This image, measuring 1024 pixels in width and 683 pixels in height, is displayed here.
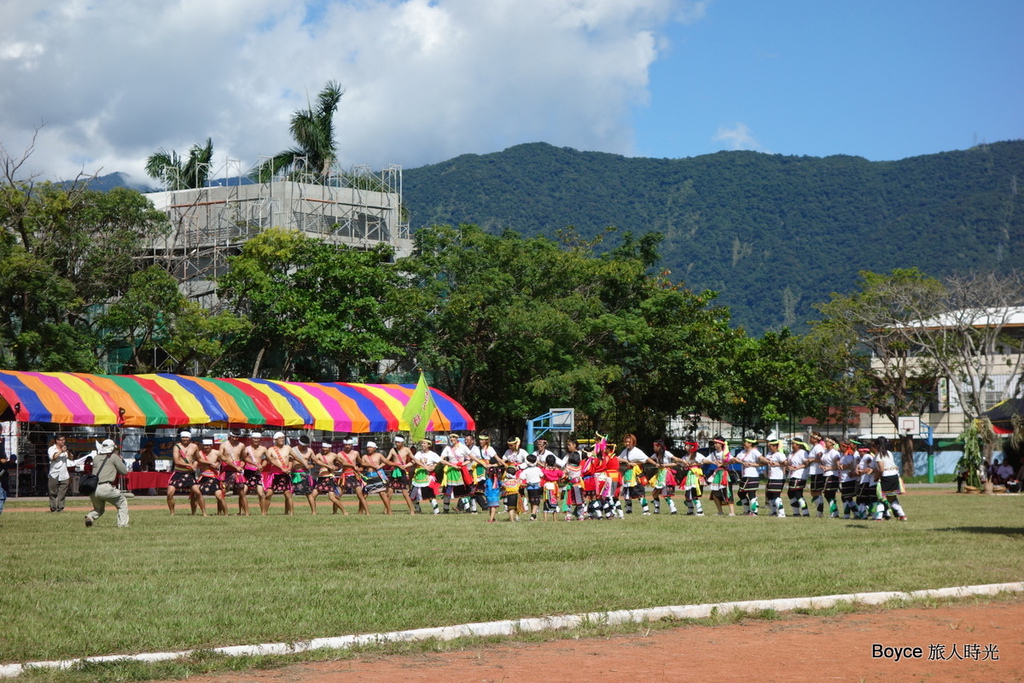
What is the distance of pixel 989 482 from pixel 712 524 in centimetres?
2282

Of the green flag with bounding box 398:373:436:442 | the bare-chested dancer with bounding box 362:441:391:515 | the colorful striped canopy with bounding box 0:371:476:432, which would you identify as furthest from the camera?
the green flag with bounding box 398:373:436:442

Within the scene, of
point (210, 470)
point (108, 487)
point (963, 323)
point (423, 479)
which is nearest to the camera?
point (108, 487)

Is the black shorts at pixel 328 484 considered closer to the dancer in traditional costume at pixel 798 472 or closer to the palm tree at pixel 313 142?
the dancer in traditional costume at pixel 798 472

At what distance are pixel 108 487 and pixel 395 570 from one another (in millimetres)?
8761

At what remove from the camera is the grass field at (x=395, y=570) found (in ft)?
32.4

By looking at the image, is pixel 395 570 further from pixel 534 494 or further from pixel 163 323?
pixel 163 323

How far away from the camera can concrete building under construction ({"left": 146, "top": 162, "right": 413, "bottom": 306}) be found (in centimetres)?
5309

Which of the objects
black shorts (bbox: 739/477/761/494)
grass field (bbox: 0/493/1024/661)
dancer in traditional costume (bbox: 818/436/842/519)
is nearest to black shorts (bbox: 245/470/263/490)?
grass field (bbox: 0/493/1024/661)

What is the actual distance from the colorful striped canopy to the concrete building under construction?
40.0 ft

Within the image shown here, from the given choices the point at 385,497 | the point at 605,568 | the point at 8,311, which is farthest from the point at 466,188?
the point at 605,568

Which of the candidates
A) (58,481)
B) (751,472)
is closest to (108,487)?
(58,481)

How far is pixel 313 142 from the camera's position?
59.0 m

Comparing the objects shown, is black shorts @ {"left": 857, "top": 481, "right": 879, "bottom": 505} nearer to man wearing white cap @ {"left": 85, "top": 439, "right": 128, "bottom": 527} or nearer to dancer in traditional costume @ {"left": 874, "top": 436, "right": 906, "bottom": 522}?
dancer in traditional costume @ {"left": 874, "top": 436, "right": 906, "bottom": 522}

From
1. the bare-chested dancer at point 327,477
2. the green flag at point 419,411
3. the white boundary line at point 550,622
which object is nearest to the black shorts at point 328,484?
the bare-chested dancer at point 327,477
